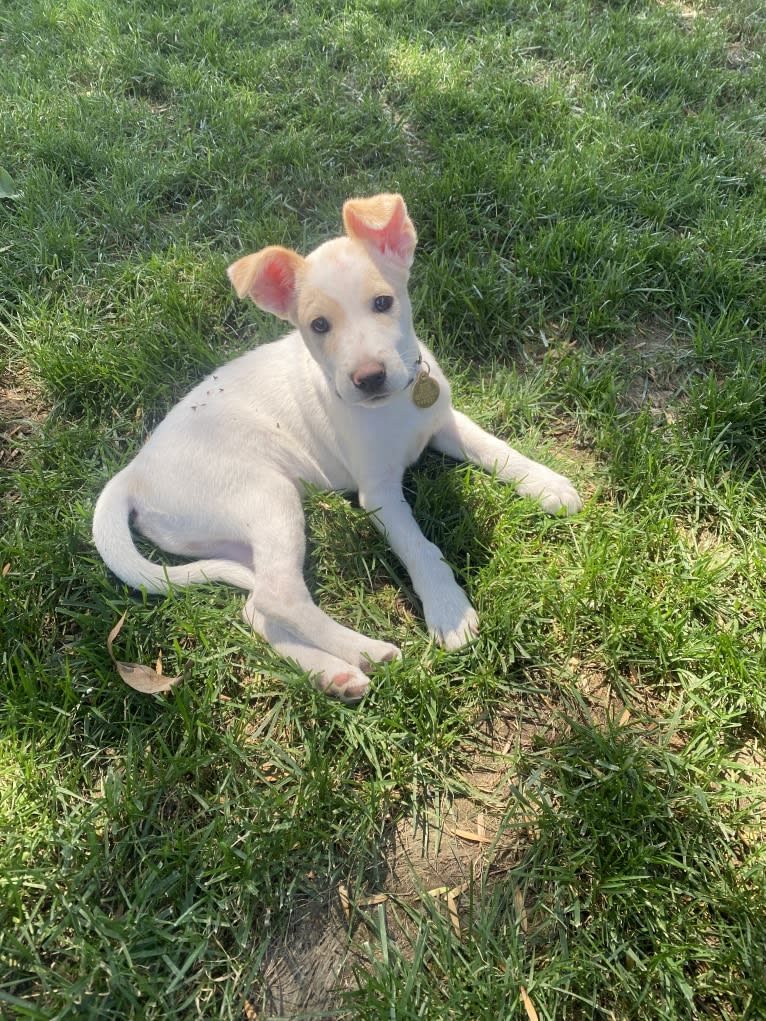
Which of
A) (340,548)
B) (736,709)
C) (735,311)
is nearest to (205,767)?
(340,548)

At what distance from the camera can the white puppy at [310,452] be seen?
101 inches

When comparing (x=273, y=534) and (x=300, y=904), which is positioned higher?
(x=273, y=534)

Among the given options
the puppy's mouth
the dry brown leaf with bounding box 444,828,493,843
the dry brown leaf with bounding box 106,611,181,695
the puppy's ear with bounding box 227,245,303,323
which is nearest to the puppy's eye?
the puppy's ear with bounding box 227,245,303,323

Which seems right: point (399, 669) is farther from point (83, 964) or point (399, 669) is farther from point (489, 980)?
point (83, 964)

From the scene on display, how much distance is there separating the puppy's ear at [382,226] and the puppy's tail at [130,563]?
4.74 feet

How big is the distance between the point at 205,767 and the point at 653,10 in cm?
665

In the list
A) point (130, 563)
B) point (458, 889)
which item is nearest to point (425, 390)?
point (130, 563)

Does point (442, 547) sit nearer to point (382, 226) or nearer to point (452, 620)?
point (452, 620)

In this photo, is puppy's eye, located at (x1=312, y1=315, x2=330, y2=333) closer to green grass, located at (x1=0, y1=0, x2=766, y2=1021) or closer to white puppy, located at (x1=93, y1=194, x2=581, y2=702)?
white puppy, located at (x1=93, y1=194, x2=581, y2=702)

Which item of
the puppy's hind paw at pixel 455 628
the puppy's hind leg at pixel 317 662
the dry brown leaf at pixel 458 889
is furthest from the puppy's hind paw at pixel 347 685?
the dry brown leaf at pixel 458 889

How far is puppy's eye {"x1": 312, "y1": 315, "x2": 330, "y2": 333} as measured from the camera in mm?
2591

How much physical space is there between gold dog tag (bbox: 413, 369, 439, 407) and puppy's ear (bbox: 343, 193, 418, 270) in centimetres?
46

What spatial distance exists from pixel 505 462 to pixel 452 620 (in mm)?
865

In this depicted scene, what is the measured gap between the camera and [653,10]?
5562 mm
